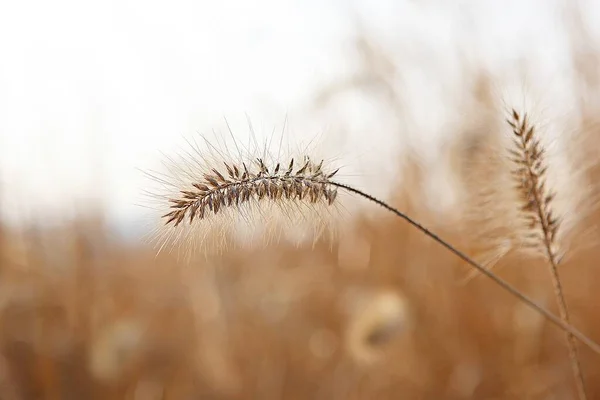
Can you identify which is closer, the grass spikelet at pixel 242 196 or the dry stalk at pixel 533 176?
the grass spikelet at pixel 242 196

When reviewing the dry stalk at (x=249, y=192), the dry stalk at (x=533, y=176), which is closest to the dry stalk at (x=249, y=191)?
the dry stalk at (x=249, y=192)

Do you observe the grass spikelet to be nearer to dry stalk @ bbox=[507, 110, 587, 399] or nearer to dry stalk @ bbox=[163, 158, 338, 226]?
dry stalk @ bbox=[163, 158, 338, 226]

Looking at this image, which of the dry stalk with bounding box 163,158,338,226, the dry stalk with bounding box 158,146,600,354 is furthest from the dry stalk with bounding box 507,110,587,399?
the dry stalk with bounding box 163,158,338,226

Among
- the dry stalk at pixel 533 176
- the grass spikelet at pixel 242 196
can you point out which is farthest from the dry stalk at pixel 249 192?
the dry stalk at pixel 533 176

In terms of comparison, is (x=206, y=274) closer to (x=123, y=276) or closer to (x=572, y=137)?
(x=123, y=276)

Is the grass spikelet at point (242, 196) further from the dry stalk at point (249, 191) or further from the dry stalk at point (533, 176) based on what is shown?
the dry stalk at point (533, 176)

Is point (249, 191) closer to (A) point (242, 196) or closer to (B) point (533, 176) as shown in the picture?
(A) point (242, 196)

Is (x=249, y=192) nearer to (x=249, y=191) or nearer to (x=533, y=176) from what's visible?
(x=249, y=191)

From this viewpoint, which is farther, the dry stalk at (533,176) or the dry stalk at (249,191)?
the dry stalk at (533,176)

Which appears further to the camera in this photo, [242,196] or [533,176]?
[533,176]

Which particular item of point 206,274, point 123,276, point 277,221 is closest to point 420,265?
point 206,274

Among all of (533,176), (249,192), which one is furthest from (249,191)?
(533,176)

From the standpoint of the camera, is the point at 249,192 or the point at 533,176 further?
the point at 533,176
